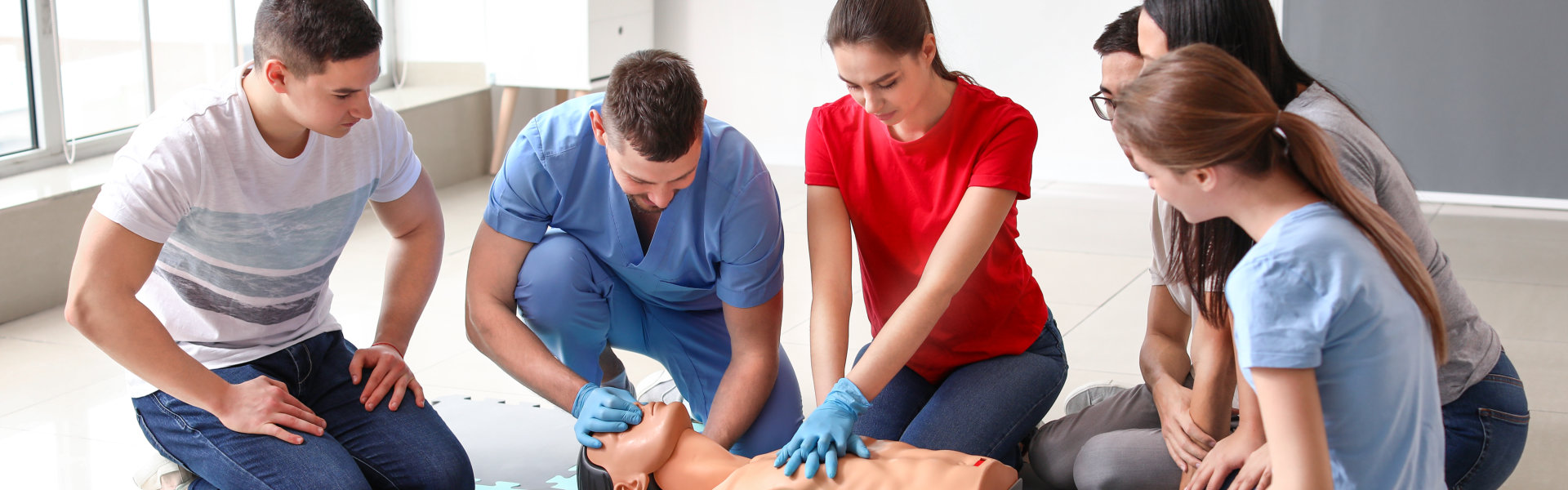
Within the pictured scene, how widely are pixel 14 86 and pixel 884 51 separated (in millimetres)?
2810

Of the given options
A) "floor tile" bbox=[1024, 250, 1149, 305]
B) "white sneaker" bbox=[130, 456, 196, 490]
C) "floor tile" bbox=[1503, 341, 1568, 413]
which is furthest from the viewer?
"floor tile" bbox=[1024, 250, 1149, 305]

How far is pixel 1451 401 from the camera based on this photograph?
156cm

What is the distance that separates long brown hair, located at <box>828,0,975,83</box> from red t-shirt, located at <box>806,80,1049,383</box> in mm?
180

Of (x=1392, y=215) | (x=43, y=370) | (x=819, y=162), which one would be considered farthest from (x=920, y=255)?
(x=43, y=370)

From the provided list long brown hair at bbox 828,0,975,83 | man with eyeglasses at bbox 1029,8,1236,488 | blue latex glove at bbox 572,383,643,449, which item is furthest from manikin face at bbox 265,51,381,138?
man with eyeglasses at bbox 1029,8,1236,488

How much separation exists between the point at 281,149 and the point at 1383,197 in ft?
4.66

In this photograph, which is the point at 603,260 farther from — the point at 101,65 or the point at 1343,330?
the point at 101,65

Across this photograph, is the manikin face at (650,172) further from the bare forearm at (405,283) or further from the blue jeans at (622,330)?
the bare forearm at (405,283)

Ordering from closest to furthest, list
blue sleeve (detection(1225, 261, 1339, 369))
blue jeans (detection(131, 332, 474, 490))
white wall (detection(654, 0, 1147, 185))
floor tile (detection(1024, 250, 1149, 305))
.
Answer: blue sleeve (detection(1225, 261, 1339, 369)), blue jeans (detection(131, 332, 474, 490)), floor tile (detection(1024, 250, 1149, 305)), white wall (detection(654, 0, 1147, 185))

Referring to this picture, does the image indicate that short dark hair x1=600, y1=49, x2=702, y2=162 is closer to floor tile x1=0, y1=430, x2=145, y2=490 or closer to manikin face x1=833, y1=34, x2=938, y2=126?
manikin face x1=833, y1=34, x2=938, y2=126

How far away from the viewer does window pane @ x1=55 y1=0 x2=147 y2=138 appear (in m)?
3.63

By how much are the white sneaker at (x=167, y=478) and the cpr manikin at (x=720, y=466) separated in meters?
0.55

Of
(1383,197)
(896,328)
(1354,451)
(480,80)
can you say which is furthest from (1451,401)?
(480,80)

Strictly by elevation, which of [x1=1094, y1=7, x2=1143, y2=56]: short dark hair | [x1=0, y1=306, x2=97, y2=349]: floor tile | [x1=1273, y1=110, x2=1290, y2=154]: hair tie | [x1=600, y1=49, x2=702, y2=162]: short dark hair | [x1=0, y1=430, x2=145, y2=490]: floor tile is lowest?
[x1=0, y1=306, x2=97, y2=349]: floor tile
